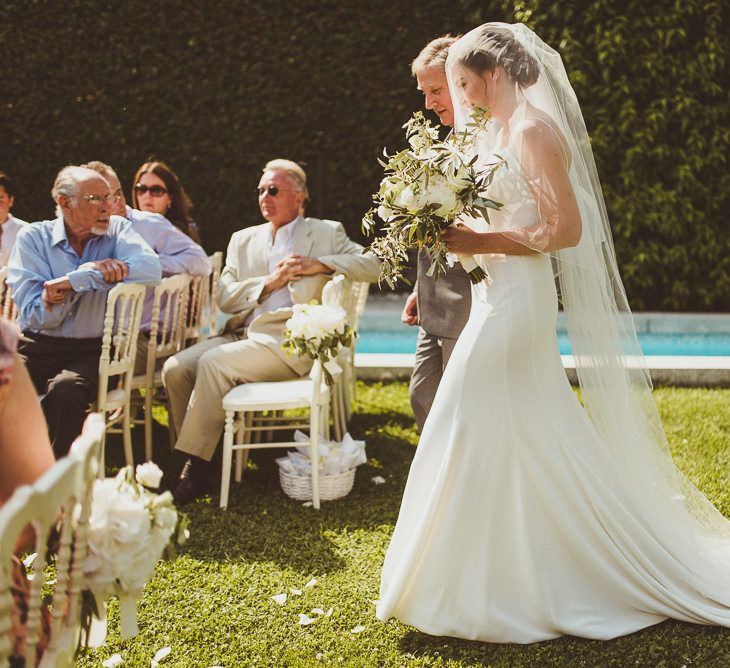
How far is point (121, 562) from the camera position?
168 centimetres

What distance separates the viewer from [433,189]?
2.83 meters

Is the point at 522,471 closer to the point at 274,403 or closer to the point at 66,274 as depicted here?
the point at 274,403

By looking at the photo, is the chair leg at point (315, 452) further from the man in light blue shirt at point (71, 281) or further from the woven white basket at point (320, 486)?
the man in light blue shirt at point (71, 281)

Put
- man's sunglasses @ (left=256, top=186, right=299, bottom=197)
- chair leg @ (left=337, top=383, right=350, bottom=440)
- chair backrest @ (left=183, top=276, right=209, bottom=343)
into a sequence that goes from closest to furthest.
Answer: man's sunglasses @ (left=256, top=186, right=299, bottom=197) → chair backrest @ (left=183, top=276, right=209, bottom=343) → chair leg @ (left=337, top=383, right=350, bottom=440)

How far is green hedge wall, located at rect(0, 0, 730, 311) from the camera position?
938cm

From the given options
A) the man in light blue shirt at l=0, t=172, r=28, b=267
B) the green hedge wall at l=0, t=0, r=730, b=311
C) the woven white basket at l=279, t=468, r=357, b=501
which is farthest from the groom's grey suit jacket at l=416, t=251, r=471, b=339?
the green hedge wall at l=0, t=0, r=730, b=311

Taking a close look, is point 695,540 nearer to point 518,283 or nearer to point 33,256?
point 518,283

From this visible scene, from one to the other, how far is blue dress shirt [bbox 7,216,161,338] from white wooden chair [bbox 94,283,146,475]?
0.48 feet

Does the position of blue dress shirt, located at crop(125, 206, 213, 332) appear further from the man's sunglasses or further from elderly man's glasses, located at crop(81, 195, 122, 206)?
elderly man's glasses, located at crop(81, 195, 122, 206)

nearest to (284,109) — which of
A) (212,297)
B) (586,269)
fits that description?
(212,297)

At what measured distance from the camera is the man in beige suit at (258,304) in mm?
4594

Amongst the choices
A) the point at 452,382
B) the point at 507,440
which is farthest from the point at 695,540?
the point at 452,382

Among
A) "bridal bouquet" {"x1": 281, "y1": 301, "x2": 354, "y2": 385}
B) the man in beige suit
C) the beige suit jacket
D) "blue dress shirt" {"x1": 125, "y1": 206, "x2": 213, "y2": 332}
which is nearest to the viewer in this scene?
"bridal bouquet" {"x1": 281, "y1": 301, "x2": 354, "y2": 385}

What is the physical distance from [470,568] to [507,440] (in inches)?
18.2
